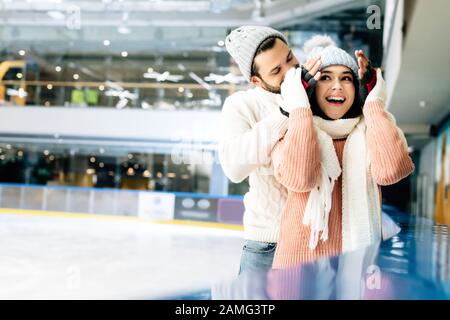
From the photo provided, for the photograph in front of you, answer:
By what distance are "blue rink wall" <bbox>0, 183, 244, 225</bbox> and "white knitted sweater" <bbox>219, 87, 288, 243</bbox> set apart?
7.90 meters

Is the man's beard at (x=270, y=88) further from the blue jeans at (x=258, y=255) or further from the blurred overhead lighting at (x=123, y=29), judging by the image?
the blurred overhead lighting at (x=123, y=29)

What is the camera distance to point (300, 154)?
0.95 m

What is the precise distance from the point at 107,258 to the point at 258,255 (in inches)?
172

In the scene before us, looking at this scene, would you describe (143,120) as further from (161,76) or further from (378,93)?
(378,93)

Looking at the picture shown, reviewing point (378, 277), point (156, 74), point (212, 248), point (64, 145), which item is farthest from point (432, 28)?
point (64, 145)

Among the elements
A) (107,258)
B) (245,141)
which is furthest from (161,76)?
(245,141)

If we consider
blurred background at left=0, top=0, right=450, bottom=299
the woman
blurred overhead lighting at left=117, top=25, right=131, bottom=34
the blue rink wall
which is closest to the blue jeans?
the woman

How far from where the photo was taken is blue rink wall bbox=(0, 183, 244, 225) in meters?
9.40

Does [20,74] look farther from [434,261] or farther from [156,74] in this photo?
[434,261]

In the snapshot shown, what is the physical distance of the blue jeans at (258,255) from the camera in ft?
4.12

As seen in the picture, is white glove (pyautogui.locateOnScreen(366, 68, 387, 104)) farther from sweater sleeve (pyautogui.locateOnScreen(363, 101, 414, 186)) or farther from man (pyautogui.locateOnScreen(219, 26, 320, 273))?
man (pyautogui.locateOnScreen(219, 26, 320, 273))

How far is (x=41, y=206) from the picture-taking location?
10711 mm

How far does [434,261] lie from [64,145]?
11916 mm

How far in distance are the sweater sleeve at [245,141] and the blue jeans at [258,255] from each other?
21 centimetres
